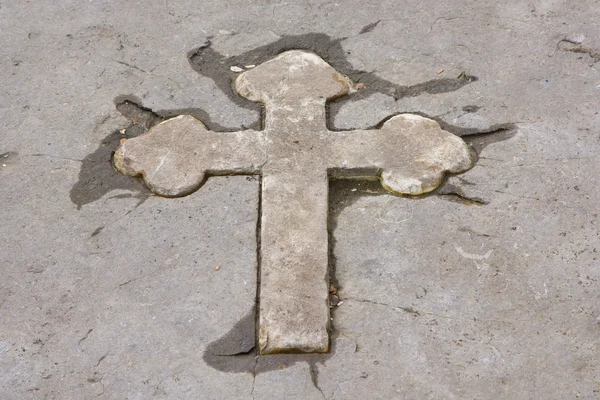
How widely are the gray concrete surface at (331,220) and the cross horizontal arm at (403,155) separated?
3.1 inches

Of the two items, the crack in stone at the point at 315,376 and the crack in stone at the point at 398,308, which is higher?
the crack in stone at the point at 398,308

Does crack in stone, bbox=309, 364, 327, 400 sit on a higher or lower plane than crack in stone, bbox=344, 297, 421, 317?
lower

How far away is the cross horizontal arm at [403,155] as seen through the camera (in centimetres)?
301

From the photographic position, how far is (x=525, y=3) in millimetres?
3928

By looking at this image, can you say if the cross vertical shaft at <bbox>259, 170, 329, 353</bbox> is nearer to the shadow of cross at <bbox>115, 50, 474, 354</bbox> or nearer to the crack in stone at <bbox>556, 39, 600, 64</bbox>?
the shadow of cross at <bbox>115, 50, 474, 354</bbox>

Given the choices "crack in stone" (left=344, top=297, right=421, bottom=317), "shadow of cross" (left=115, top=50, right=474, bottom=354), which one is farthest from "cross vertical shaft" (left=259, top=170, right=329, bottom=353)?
"crack in stone" (left=344, top=297, right=421, bottom=317)

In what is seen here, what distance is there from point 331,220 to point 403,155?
1.60 feet

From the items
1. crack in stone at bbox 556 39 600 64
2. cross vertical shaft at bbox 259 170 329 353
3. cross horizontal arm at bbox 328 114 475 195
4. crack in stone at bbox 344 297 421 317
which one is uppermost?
crack in stone at bbox 556 39 600 64

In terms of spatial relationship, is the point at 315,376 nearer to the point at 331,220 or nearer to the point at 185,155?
the point at 331,220

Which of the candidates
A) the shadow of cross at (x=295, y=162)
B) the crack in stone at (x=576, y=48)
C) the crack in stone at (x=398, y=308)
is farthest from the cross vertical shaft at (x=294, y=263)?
the crack in stone at (x=576, y=48)

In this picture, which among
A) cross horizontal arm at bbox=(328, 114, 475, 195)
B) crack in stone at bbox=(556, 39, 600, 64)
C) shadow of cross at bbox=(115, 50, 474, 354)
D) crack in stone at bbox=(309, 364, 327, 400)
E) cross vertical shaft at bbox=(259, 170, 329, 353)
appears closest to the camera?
crack in stone at bbox=(309, 364, 327, 400)

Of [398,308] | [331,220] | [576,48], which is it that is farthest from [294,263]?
[576,48]

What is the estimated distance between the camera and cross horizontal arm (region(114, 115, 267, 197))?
306 centimetres

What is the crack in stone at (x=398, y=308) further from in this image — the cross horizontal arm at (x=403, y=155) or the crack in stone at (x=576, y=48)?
the crack in stone at (x=576, y=48)
